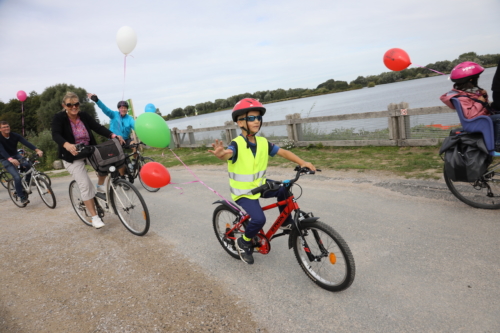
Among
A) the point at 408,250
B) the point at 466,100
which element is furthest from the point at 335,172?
the point at 408,250

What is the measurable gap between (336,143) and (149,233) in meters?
7.63

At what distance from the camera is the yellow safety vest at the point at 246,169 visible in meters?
3.18

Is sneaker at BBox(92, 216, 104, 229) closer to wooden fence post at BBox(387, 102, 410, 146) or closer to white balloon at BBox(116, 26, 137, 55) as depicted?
white balloon at BBox(116, 26, 137, 55)

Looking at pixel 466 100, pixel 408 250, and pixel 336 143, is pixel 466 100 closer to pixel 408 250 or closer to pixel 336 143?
pixel 408 250

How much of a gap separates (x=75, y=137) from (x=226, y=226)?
10.1 feet

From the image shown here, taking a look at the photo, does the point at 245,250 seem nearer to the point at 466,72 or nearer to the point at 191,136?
the point at 466,72

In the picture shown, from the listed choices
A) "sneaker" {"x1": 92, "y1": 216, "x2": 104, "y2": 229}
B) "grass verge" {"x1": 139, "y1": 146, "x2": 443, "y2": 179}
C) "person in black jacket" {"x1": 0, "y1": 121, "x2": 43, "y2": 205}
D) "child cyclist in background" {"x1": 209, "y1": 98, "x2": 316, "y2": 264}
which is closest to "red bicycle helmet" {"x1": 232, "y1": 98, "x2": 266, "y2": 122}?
"child cyclist in background" {"x1": 209, "y1": 98, "x2": 316, "y2": 264}

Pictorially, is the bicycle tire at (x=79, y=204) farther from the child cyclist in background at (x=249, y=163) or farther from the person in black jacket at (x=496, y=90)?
the person in black jacket at (x=496, y=90)

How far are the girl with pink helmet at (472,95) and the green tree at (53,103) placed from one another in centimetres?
4563

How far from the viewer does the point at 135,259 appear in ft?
13.8

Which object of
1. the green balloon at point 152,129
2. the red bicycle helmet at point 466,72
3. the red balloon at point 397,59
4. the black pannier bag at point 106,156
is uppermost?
the red balloon at point 397,59

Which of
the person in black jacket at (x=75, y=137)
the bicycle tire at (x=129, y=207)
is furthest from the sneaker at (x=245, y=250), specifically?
the person in black jacket at (x=75, y=137)

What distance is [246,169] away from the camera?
10.5 ft

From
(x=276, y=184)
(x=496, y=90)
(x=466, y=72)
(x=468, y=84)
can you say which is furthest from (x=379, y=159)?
(x=276, y=184)
